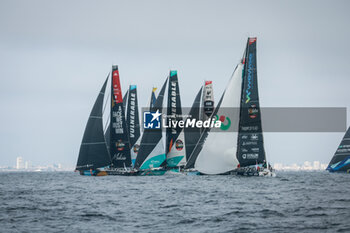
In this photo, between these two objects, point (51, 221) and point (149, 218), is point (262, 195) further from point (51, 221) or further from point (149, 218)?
point (51, 221)

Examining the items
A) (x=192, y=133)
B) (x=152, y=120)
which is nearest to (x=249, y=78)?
(x=192, y=133)

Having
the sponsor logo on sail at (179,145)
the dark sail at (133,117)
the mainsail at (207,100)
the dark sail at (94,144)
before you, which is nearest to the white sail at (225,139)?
the sponsor logo on sail at (179,145)

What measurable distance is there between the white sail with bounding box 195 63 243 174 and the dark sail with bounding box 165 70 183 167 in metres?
12.1

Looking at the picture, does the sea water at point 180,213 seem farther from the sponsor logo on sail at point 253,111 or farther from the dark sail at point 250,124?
the sponsor logo on sail at point 253,111

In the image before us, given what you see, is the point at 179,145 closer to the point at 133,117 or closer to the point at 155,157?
the point at 155,157

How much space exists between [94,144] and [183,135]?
12128 millimetres

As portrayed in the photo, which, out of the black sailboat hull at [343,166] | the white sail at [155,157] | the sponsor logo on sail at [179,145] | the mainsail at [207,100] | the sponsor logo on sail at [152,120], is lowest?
the black sailboat hull at [343,166]

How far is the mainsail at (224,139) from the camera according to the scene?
4916cm

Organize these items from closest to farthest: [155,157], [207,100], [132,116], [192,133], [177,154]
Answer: [155,157] < [177,154] < [192,133] < [207,100] < [132,116]

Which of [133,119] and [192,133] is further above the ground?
[133,119]

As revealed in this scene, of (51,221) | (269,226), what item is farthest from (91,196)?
(269,226)

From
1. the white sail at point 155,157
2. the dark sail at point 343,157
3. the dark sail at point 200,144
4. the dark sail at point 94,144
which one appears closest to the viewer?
the dark sail at point 200,144

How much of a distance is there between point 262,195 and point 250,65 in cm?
2178

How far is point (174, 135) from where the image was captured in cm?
6253
